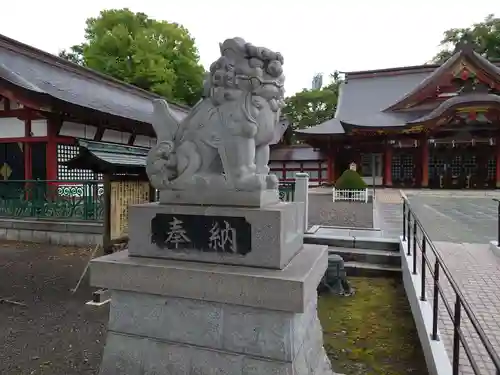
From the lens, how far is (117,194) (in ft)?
17.5

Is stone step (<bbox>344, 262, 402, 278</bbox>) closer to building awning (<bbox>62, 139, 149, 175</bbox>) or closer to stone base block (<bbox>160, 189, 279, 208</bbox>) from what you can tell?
building awning (<bbox>62, 139, 149, 175</bbox>)

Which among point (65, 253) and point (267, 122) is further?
point (65, 253)

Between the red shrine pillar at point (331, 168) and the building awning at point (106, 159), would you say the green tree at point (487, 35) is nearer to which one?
the red shrine pillar at point (331, 168)

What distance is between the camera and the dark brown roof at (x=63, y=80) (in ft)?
36.5

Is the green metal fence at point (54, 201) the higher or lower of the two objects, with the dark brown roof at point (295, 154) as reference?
lower

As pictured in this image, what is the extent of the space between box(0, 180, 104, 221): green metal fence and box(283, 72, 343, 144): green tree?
2731cm

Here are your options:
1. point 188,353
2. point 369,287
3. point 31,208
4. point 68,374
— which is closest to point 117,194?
point 68,374

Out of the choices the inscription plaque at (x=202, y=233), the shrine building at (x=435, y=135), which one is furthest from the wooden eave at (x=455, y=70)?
the inscription plaque at (x=202, y=233)

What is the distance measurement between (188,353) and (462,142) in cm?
2084

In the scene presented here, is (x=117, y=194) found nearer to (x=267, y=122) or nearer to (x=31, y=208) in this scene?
(x=267, y=122)

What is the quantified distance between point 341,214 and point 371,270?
15.0ft

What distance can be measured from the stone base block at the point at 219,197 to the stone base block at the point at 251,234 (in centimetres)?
4

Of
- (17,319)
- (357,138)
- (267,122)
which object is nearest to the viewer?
(267,122)

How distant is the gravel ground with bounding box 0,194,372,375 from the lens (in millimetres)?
3324
